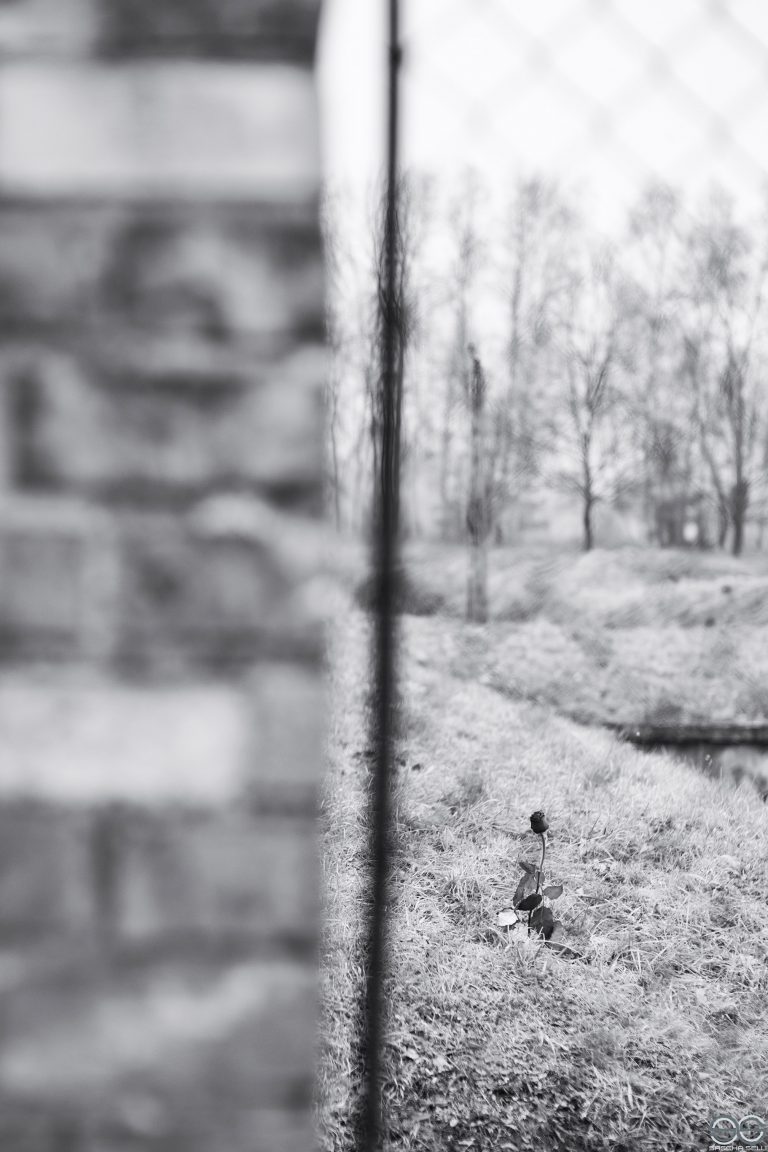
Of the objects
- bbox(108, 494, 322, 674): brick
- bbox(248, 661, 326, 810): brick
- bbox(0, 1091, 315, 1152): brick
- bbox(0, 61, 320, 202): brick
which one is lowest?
bbox(0, 1091, 315, 1152): brick

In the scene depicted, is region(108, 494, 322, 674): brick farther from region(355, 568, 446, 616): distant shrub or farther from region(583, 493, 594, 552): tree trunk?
region(583, 493, 594, 552): tree trunk

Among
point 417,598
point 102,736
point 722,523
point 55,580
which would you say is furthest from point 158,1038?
point 722,523

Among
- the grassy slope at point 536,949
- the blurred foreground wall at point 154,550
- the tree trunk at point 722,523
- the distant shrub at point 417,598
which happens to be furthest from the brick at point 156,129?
the tree trunk at point 722,523

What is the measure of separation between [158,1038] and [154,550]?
31 centimetres

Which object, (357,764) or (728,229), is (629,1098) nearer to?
(357,764)

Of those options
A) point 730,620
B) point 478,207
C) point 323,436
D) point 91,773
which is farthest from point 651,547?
point 91,773

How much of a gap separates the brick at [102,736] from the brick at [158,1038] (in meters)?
0.12

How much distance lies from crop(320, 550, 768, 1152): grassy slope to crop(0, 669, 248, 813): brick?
89 centimetres

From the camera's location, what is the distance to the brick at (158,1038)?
0.47m

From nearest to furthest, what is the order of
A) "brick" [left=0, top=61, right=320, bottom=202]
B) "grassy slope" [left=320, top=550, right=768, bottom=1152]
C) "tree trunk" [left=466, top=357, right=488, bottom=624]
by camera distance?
"brick" [left=0, top=61, right=320, bottom=202]
"grassy slope" [left=320, top=550, right=768, bottom=1152]
"tree trunk" [left=466, top=357, right=488, bottom=624]

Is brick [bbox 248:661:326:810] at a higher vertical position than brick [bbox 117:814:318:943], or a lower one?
higher

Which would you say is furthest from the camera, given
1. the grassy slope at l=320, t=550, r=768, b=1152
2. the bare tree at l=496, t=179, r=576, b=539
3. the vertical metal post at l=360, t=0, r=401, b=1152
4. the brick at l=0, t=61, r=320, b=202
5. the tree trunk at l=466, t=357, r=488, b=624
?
the tree trunk at l=466, t=357, r=488, b=624

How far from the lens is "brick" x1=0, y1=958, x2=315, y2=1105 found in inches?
18.4

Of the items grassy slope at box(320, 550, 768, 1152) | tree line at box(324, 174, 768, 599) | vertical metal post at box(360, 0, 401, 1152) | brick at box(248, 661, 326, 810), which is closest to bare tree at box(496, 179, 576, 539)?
tree line at box(324, 174, 768, 599)
